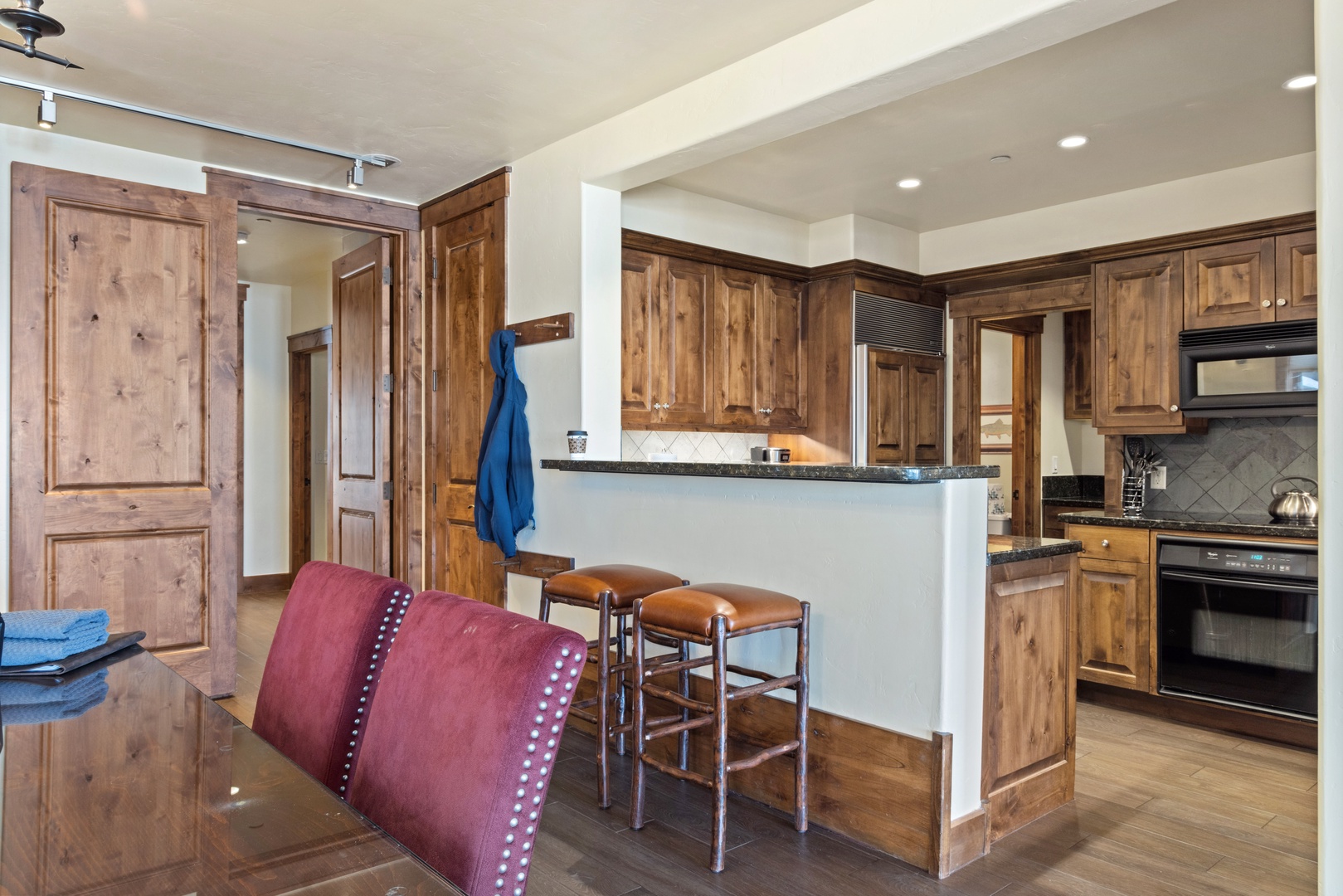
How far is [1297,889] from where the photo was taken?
230cm

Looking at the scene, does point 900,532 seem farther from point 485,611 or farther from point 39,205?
point 39,205

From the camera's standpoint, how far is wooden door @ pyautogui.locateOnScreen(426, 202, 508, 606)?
13.8 feet

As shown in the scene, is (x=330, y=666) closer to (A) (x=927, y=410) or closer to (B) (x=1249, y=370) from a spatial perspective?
(B) (x=1249, y=370)

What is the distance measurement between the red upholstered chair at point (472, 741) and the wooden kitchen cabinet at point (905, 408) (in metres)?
4.13

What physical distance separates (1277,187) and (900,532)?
2.95m

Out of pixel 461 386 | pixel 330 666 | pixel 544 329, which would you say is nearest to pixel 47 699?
pixel 330 666

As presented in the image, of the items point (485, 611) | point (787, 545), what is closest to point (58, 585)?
point (787, 545)

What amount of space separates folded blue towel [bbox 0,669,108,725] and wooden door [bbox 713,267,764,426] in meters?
3.54

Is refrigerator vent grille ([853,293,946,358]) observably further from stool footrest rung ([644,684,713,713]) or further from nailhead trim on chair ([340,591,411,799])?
nailhead trim on chair ([340,591,411,799])

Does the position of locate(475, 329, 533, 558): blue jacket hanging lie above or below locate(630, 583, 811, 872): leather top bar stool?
above

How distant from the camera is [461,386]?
14.4 feet

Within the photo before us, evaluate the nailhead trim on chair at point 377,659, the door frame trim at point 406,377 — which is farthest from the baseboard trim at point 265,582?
the nailhead trim on chair at point 377,659

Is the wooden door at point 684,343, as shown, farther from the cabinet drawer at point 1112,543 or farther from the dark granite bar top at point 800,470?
the cabinet drawer at point 1112,543

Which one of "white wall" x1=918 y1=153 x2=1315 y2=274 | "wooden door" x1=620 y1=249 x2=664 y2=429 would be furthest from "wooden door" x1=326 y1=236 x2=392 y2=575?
"white wall" x1=918 y1=153 x2=1315 y2=274
